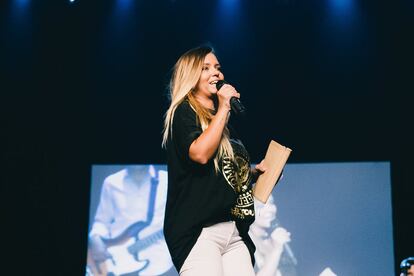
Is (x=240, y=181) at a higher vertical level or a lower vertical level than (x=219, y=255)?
higher

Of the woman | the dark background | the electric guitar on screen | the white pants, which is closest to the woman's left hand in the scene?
the woman

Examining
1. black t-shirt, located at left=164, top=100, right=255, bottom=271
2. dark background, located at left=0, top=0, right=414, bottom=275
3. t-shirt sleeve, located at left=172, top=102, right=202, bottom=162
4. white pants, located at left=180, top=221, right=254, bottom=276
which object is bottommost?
white pants, located at left=180, top=221, right=254, bottom=276

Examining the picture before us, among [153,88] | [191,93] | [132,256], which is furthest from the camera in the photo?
[153,88]

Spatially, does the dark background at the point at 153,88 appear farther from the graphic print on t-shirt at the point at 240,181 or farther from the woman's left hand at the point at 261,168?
the graphic print on t-shirt at the point at 240,181

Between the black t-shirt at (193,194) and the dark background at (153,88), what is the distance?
9.45 feet

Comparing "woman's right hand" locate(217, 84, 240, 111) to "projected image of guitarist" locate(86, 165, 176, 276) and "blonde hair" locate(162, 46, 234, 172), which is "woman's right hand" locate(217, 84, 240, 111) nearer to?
"blonde hair" locate(162, 46, 234, 172)

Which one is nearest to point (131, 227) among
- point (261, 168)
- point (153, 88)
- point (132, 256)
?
point (132, 256)

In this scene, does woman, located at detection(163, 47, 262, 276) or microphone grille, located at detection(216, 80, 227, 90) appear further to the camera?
microphone grille, located at detection(216, 80, 227, 90)

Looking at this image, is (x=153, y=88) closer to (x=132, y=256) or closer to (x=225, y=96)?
(x=132, y=256)

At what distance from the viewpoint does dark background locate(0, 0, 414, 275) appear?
14.5 ft

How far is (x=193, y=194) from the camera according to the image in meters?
1.53

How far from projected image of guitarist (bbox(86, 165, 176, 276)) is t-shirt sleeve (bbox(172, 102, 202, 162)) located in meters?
2.65

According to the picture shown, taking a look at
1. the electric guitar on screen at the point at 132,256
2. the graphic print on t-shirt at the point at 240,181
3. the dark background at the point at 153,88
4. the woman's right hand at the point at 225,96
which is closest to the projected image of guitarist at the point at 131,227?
the electric guitar on screen at the point at 132,256

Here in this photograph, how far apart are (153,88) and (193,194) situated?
322cm
